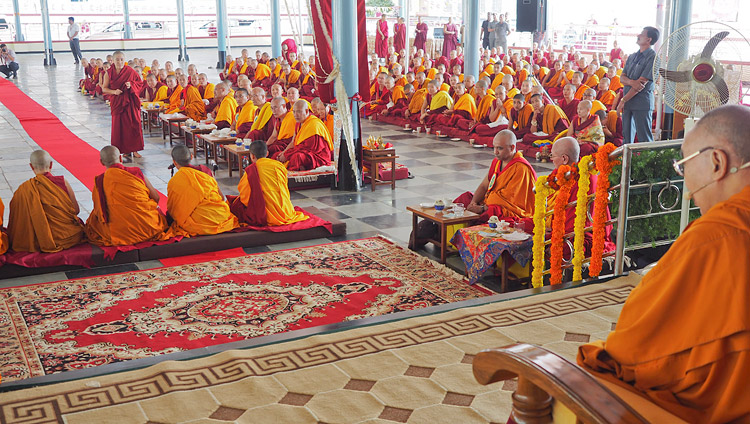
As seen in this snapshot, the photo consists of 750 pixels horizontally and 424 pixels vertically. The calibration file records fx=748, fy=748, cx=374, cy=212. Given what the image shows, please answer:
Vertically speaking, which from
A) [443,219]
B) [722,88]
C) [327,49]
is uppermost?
[327,49]

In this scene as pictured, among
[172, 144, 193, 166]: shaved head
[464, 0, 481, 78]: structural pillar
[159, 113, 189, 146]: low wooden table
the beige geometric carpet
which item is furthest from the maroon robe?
the beige geometric carpet

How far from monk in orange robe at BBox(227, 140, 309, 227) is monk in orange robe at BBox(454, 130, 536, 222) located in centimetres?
193

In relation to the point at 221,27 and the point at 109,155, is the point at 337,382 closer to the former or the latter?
the point at 109,155

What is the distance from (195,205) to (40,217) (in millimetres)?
1290

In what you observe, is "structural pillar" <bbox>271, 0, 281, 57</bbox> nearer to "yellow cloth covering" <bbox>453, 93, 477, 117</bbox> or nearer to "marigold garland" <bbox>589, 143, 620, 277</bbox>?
"yellow cloth covering" <bbox>453, 93, 477, 117</bbox>

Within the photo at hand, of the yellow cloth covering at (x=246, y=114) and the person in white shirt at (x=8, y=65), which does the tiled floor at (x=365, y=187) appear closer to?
the yellow cloth covering at (x=246, y=114)

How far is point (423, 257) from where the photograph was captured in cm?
640

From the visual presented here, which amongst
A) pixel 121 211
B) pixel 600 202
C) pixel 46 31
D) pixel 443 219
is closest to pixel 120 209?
pixel 121 211

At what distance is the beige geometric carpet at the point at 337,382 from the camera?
322 centimetres

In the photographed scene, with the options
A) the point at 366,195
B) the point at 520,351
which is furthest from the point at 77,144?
the point at 520,351

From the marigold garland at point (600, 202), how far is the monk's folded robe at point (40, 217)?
14.2ft

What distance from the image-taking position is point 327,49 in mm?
8820

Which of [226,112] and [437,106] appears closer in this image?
[226,112]

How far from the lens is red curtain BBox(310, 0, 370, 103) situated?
8.74 meters
